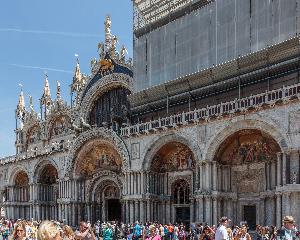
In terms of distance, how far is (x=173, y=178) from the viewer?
33906 millimetres

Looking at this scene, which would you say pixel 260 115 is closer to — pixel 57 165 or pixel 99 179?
pixel 99 179

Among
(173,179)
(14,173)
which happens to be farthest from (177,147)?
(14,173)

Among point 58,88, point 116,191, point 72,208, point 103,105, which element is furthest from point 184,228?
point 58,88

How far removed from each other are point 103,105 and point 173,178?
38.3 ft

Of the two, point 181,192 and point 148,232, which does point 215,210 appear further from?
point 148,232

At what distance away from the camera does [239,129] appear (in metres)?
27.5

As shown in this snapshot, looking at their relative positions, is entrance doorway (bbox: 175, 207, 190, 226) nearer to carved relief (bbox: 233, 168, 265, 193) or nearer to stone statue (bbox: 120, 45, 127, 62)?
carved relief (bbox: 233, 168, 265, 193)

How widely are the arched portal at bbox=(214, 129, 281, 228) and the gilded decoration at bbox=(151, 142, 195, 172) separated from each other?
3.52 metres

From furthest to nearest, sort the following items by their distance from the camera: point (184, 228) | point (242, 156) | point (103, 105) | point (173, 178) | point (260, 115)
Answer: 1. point (103, 105)
2. point (173, 178)
3. point (184, 228)
4. point (242, 156)
5. point (260, 115)

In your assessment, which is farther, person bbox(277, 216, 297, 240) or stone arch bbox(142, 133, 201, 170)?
stone arch bbox(142, 133, 201, 170)

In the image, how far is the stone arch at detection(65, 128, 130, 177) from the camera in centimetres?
3516

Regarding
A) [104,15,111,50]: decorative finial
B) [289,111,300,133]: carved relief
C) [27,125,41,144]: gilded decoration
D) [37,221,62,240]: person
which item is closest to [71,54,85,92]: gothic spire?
[104,15,111,50]: decorative finial

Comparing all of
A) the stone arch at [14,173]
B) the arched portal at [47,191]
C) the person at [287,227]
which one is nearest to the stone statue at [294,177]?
the person at [287,227]

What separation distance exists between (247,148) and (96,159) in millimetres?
15191
